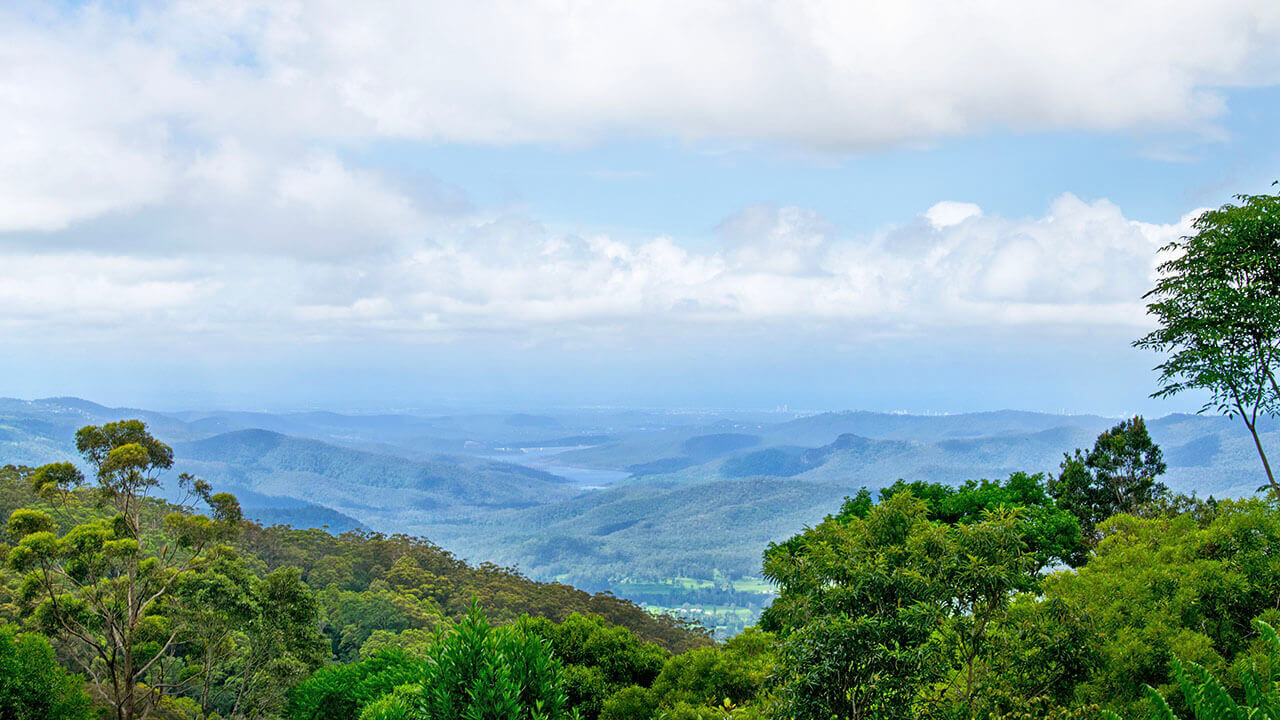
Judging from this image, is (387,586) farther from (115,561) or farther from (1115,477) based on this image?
(1115,477)

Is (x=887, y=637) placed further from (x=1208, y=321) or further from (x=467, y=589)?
(x=467, y=589)

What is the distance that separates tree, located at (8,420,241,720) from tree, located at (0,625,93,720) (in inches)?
62.4

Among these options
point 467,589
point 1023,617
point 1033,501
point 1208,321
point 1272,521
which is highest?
point 1208,321

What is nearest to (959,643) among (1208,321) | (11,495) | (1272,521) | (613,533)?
(1272,521)

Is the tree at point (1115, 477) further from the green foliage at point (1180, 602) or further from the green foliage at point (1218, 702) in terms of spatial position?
the green foliage at point (1218, 702)

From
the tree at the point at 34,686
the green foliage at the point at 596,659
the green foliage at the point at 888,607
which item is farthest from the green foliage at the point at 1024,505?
the tree at the point at 34,686

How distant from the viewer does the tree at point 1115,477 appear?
28594mm

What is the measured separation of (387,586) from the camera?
39.4 metres

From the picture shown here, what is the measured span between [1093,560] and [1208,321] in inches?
176

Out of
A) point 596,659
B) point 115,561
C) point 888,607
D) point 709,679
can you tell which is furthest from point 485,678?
point 115,561

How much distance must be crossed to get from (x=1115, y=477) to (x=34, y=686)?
33942mm

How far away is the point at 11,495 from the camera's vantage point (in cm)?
3338

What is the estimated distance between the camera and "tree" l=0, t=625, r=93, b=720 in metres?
11.7

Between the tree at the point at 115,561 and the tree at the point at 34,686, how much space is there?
1.59 m
